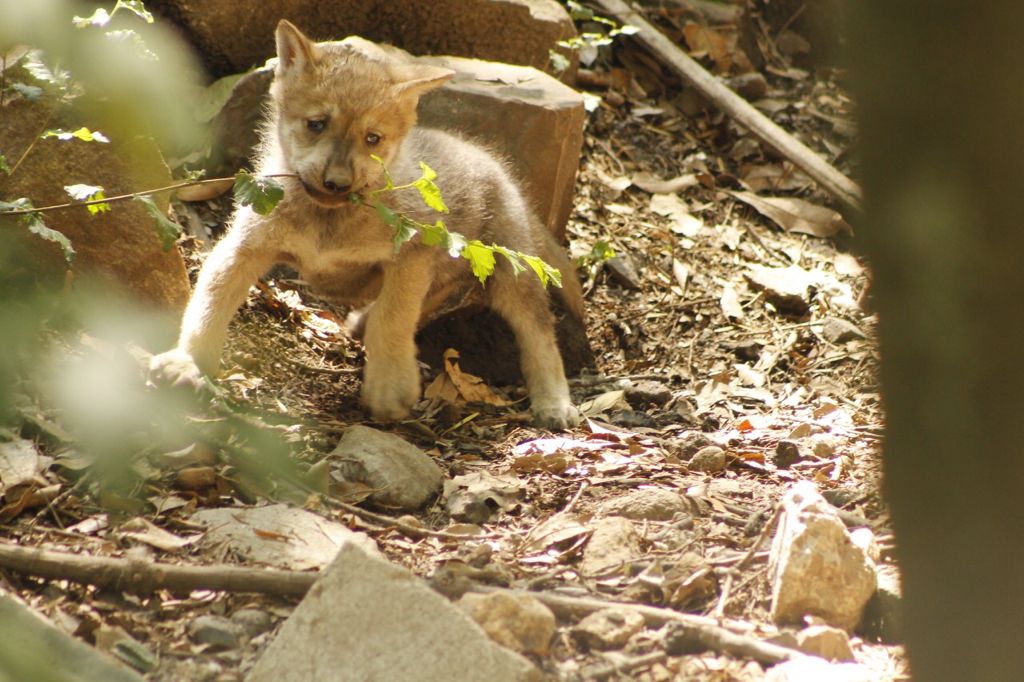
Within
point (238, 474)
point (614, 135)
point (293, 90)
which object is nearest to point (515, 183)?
point (293, 90)

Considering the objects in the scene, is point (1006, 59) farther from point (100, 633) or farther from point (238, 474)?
point (238, 474)

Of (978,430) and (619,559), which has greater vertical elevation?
(978,430)

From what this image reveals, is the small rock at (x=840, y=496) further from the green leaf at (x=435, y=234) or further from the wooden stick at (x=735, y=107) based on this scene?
the wooden stick at (x=735, y=107)

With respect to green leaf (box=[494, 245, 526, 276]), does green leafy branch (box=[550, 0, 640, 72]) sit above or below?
above

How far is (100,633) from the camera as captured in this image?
2404mm

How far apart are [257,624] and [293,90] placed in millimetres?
2584

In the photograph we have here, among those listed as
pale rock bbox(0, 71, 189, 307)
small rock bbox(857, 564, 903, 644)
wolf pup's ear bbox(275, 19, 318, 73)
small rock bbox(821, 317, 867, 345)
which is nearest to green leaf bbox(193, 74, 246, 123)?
wolf pup's ear bbox(275, 19, 318, 73)

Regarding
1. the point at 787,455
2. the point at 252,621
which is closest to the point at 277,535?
the point at 252,621

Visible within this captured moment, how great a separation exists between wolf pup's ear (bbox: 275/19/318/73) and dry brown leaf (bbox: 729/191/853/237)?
11.7ft

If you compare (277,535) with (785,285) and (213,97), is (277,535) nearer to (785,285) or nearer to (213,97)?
(213,97)

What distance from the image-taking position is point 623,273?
6020 millimetres

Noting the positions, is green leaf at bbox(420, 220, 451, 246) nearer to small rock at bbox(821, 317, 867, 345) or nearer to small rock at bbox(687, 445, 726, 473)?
small rock at bbox(687, 445, 726, 473)

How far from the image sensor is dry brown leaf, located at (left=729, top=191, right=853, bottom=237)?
267 inches

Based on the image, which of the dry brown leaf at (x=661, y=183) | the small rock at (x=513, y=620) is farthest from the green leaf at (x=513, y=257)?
the dry brown leaf at (x=661, y=183)
